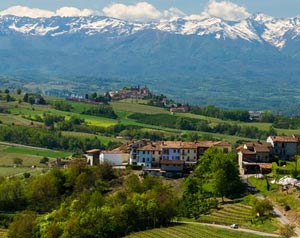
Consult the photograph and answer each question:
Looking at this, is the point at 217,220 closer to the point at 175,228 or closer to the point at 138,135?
the point at 175,228

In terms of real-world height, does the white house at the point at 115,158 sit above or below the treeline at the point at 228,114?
below

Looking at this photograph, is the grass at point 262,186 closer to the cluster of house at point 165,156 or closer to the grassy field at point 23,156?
the cluster of house at point 165,156

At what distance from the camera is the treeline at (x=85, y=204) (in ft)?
212

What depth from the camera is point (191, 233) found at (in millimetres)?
60969

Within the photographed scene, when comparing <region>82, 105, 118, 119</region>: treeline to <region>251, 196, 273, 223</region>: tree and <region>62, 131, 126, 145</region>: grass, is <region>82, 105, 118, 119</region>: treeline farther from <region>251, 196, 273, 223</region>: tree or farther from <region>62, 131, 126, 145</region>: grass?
<region>251, 196, 273, 223</region>: tree

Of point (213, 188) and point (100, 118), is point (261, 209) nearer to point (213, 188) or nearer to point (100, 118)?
point (213, 188)

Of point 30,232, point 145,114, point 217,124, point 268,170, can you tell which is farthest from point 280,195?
point 145,114

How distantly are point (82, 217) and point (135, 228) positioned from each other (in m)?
5.97

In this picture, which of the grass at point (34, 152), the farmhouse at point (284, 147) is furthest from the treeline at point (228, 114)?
the farmhouse at point (284, 147)

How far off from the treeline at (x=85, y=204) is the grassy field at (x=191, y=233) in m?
2.52

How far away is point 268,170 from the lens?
83.8 meters

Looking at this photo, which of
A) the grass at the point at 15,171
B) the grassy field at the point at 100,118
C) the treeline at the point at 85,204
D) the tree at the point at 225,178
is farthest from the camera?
the grassy field at the point at 100,118

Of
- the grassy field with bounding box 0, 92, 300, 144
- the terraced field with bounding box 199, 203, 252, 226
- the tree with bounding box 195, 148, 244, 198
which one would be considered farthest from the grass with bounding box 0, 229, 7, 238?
the grassy field with bounding box 0, 92, 300, 144

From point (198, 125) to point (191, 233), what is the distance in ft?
346
